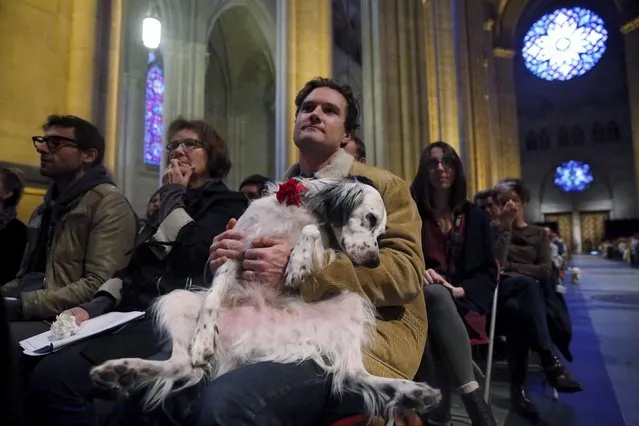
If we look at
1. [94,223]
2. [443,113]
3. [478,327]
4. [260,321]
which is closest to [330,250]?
[260,321]

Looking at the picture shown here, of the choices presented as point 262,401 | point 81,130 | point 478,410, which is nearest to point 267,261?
point 262,401

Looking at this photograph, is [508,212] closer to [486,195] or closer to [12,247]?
[486,195]

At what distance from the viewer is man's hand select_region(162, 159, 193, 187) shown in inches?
111

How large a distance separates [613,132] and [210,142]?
131 feet

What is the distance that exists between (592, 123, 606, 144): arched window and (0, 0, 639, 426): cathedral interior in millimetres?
74

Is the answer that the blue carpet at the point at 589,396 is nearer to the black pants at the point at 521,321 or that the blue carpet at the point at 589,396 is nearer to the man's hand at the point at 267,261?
the black pants at the point at 521,321

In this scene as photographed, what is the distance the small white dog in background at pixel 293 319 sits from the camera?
4.86ft

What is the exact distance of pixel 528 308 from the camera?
3.70 meters

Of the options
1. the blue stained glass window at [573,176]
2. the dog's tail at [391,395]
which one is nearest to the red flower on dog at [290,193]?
the dog's tail at [391,395]

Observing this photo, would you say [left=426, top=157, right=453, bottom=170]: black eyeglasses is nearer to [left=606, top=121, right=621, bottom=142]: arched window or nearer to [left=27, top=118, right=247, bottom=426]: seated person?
[left=27, top=118, right=247, bottom=426]: seated person

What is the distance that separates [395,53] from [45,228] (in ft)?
27.0

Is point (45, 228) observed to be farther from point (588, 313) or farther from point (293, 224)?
point (588, 313)

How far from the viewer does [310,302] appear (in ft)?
5.41

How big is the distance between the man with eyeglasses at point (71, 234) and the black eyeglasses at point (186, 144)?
0.43m
